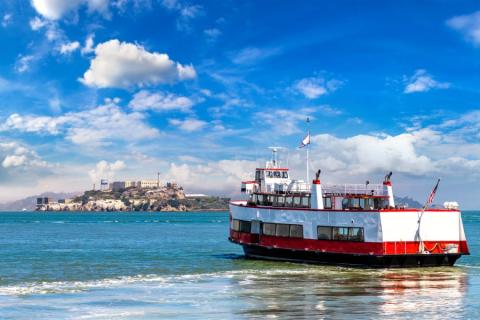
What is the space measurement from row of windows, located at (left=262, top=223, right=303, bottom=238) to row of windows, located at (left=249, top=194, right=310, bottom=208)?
192cm

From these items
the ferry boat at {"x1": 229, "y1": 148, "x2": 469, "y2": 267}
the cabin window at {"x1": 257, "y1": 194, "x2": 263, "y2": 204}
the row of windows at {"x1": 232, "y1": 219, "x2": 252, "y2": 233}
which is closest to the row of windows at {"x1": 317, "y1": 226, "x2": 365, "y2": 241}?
the ferry boat at {"x1": 229, "y1": 148, "x2": 469, "y2": 267}

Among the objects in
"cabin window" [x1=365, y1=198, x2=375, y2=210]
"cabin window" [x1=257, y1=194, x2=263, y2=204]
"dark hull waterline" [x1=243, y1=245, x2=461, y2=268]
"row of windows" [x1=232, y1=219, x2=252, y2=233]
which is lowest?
"dark hull waterline" [x1=243, y1=245, x2=461, y2=268]

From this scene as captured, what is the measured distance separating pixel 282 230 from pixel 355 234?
690cm

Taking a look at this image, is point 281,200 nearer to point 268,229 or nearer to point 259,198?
point 268,229

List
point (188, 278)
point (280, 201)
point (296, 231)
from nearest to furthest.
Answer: point (188, 278), point (296, 231), point (280, 201)

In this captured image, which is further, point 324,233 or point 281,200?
point 281,200

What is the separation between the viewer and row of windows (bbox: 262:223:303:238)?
165 feet

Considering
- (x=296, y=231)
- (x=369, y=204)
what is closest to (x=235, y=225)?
(x=296, y=231)

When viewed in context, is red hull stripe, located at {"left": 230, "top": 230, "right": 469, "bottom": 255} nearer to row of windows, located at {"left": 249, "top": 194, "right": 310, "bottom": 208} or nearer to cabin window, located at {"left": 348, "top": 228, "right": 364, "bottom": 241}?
cabin window, located at {"left": 348, "top": 228, "right": 364, "bottom": 241}

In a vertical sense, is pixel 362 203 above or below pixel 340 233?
above

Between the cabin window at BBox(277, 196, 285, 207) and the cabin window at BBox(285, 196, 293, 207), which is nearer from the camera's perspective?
the cabin window at BBox(285, 196, 293, 207)

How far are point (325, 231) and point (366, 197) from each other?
14.2ft

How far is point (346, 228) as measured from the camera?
1861 inches

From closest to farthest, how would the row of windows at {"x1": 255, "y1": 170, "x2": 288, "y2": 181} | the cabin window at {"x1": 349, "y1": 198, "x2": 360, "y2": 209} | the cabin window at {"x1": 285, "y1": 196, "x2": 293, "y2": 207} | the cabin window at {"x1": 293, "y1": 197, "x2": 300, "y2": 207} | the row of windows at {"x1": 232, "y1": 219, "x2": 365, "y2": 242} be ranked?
the row of windows at {"x1": 232, "y1": 219, "x2": 365, "y2": 242} → the cabin window at {"x1": 349, "y1": 198, "x2": 360, "y2": 209} → the cabin window at {"x1": 293, "y1": 197, "x2": 300, "y2": 207} → the cabin window at {"x1": 285, "y1": 196, "x2": 293, "y2": 207} → the row of windows at {"x1": 255, "y1": 170, "x2": 288, "y2": 181}
